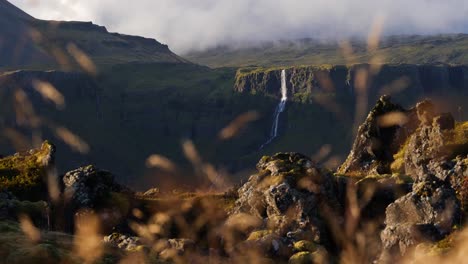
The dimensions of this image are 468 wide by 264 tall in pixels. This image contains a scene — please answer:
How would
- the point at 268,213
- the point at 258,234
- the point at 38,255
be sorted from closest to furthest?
the point at 38,255
the point at 258,234
the point at 268,213

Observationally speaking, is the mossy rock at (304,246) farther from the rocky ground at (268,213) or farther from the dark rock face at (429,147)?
the dark rock face at (429,147)

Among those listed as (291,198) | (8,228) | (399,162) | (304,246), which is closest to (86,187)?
(8,228)

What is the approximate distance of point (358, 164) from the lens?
223ft

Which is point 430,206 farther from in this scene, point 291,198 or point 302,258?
point 291,198

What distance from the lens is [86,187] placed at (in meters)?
45.0

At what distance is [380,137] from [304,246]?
1422 inches

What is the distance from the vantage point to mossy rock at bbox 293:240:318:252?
3572cm

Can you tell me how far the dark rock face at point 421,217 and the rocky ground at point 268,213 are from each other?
0.24ft

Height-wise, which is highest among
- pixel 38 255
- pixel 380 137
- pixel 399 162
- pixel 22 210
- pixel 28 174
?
pixel 28 174

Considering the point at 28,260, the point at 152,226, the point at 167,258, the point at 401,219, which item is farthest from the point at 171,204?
the point at 28,260

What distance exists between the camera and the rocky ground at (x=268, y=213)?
33.5m

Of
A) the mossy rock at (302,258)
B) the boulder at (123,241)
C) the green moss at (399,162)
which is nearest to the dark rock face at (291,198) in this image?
the mossy rock at (302,258)

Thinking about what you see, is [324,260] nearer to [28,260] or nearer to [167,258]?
[167,258]

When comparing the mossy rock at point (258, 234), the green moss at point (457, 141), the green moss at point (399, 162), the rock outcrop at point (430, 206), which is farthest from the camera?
the green moss at point (399, 162)
